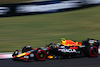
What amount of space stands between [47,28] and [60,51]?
608cm

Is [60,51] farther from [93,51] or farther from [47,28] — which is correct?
[47,28]

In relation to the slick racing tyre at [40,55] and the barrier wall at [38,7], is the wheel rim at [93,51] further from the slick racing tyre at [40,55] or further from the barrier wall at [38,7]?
the barrier wall at [38,7]

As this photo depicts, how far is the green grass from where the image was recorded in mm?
10875

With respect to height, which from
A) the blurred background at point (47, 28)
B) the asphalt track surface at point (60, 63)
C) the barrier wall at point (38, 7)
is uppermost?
the barrier wall at point (38, 7)

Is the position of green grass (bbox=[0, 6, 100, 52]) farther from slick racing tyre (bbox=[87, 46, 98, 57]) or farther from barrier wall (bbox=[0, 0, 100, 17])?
slick racing tyre (bbox=[87, 46, 98, 57])

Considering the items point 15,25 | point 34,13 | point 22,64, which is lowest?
point 22,64

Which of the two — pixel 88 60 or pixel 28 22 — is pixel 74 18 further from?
pixel 88 60

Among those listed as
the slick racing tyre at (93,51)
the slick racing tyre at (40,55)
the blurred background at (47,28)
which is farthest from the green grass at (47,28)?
the slick racing tyre at (93,51)

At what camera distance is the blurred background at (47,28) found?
10859mm

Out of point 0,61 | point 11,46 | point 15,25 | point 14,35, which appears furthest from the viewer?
point 15,25

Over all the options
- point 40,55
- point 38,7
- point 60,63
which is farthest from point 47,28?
point 60,63

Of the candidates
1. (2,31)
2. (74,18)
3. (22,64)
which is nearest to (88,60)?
(22,64)

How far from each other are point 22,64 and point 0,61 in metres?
0.95

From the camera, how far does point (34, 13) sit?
16031mm
